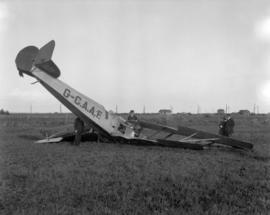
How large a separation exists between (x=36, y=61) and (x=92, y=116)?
3255mm

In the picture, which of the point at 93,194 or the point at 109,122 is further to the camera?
the point at 109,122

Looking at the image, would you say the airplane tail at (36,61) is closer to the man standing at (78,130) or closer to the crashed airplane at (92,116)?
the crashed airplane at (92,116)

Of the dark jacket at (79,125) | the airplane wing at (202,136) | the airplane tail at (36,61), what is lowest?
the airplane wing at (202,136)

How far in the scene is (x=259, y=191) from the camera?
6797 mm

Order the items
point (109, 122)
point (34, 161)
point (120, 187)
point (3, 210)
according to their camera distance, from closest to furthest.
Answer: point (3, 210)
point (120, 187)
point (34, 161)
point (109, 122)

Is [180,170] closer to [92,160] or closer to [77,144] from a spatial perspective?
[92,160]

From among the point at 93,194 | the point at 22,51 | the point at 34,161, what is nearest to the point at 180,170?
the point at 93,194

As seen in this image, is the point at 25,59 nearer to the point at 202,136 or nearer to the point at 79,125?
the point at 79,125

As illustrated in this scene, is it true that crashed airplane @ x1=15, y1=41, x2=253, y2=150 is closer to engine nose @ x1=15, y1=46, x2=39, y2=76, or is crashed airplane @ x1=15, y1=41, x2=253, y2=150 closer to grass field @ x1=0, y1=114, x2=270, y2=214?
engine nose @ x1=15, y1=46, x2=39, y2=76

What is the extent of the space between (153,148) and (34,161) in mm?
5309

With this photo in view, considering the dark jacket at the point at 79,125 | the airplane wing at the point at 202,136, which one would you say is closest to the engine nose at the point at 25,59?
the dark jacket at the point at 79,125

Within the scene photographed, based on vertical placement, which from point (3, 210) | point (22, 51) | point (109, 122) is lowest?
point (3, 210)

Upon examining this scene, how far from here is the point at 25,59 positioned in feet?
43.8

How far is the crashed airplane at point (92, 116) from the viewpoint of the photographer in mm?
13133
